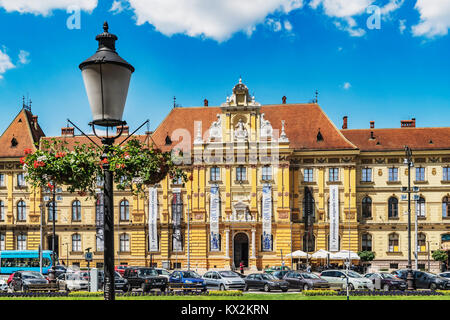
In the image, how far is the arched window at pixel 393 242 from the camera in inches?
2476

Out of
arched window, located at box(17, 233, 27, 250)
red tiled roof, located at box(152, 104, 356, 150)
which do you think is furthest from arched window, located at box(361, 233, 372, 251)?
arched window, located at box(17, 233, 27, 250)

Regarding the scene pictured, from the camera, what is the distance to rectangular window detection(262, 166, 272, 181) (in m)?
62.5

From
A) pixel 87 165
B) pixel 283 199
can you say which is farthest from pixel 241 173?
pixel 87 165

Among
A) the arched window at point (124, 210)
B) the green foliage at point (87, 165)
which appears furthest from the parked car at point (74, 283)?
the arched window at point (124, 210)

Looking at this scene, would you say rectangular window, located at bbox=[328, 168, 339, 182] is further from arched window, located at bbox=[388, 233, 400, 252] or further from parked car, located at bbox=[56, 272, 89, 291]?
parked car, located at bbox=[56, 272, 89, 291]

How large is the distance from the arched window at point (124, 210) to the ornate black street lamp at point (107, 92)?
58782mm

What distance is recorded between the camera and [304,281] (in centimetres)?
3569

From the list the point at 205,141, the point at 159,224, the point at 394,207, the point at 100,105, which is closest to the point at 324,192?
the point at 394,207

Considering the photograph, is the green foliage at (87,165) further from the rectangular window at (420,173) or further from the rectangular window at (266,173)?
the rectangular window at (420,173)

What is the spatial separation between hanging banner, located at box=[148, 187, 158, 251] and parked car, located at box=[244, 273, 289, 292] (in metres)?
28.1

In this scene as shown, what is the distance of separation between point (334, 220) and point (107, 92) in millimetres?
55975

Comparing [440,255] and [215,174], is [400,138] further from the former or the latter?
[215,174]

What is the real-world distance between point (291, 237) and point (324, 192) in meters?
5.99

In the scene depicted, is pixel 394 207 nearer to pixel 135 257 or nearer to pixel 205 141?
pixel 205 141
